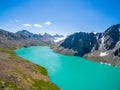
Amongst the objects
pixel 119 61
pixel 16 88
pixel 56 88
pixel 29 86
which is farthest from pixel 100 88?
pixel 119 61

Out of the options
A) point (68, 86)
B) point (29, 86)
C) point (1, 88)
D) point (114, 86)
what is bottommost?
point (1, 88)

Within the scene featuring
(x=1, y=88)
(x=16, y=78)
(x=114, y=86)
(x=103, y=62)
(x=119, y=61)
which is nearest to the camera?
(x=1, y=88)

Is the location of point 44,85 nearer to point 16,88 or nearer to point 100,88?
point 16,88

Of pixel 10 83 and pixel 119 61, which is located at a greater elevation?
pixel 119 61

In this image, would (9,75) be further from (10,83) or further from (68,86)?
(68,86)

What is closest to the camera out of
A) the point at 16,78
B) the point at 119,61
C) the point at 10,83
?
the point at 10,83

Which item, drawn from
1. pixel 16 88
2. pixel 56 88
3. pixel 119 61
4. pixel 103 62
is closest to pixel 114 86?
pixel 56 88

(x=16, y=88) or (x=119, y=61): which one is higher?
(x=119, y=61)

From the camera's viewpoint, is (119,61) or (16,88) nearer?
(16,88)

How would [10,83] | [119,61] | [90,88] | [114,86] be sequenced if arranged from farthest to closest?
[119,61]
[114,86]
[90,88]
[10,83]
